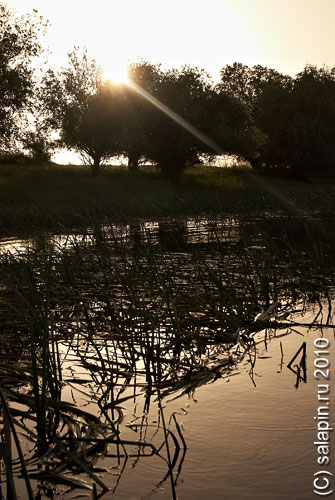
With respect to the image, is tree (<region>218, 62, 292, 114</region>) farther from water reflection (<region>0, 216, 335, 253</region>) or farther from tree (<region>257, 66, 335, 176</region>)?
water reflection (<region>0, 216, 335, 253</region>)

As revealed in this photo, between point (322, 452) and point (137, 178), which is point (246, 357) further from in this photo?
point (137, 178)

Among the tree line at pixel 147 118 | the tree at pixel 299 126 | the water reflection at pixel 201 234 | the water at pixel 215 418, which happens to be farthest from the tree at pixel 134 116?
the water at pixel 215 418

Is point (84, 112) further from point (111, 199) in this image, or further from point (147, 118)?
point (111, 199)

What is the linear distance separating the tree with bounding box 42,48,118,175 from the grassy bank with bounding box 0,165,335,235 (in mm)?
2388

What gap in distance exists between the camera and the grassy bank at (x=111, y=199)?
20444 mm

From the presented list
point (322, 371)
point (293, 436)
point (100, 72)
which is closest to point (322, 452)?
point (293, 436)

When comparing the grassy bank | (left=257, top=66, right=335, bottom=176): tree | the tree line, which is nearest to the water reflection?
the grassy bank

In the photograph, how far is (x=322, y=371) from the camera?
4992mm

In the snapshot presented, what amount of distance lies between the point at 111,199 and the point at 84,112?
25.3 m

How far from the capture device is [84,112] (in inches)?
1948

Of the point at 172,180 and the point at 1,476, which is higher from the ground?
the point at 172,180

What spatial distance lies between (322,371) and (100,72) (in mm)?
49105

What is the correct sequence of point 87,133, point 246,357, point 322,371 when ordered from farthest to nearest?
point 87,133
point 246,357
point 322,371

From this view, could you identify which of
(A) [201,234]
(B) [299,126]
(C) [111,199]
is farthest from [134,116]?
(A) [201,234]
